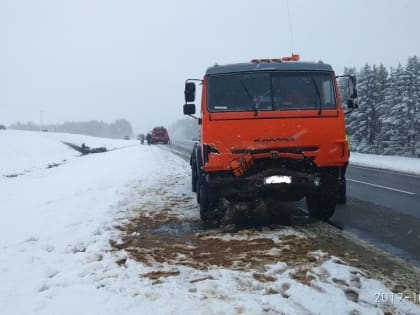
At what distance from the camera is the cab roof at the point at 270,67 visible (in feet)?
25.4

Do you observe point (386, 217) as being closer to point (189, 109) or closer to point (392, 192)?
point (392, 192)

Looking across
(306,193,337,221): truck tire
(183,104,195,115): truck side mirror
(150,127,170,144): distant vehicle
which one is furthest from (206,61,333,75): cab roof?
(150,127,170,144): distant vehicle

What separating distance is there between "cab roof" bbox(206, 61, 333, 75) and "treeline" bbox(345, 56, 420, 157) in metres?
42.1

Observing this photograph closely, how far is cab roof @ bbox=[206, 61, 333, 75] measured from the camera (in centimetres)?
774

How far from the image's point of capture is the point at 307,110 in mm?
7383

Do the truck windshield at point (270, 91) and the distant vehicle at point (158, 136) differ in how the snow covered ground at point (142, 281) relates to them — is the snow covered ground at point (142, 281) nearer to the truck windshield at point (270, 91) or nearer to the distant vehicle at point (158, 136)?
the truck windshield at point (270, 91)

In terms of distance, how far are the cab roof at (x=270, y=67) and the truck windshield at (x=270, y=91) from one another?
73mm

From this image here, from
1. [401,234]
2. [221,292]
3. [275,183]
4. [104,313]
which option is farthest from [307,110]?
[104,313]

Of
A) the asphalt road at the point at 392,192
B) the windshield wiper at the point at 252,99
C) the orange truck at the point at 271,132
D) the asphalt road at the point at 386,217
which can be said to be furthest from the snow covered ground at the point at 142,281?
the asphalt road at the point at 392,192

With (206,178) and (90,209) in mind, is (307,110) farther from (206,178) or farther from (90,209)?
(90,209)

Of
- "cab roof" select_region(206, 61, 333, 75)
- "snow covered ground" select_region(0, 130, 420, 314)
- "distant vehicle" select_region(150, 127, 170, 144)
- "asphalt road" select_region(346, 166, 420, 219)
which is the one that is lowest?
"asphalt road" select_region(346, 166, 420, 219)

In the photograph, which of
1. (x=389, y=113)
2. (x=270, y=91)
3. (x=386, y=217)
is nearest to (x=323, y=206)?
(x=386, y=217)

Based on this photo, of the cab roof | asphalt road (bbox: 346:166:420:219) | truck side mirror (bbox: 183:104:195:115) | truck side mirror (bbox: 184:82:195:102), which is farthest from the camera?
asphalt road (bbox: 346:166:420:219)

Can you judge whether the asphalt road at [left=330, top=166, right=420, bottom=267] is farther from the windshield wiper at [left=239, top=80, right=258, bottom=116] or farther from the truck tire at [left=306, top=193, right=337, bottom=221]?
the windshield wiper at [left=239, top=80, right=258, bottom=116]
